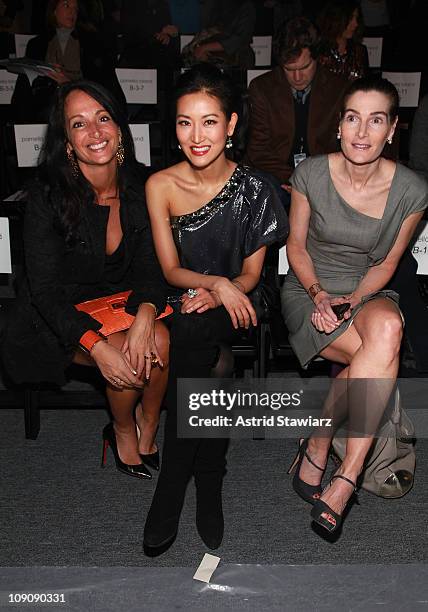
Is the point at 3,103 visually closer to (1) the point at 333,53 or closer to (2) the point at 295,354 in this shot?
(1) the point at 333,53

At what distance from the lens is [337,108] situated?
11.6ft

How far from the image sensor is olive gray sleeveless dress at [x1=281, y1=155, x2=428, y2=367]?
7.78ft

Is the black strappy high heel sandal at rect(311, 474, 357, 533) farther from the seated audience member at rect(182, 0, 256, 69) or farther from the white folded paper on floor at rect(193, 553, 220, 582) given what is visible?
the seated audience member at rect(182, 0, 256, 69)

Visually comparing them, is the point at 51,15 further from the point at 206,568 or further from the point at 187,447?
the point at 206,568

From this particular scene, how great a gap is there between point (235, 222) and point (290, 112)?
1283 mm

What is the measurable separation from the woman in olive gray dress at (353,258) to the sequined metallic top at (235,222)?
79mm

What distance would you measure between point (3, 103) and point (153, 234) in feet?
9.68

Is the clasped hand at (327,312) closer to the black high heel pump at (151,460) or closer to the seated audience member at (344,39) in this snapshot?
the black high heel pump at (151,460)

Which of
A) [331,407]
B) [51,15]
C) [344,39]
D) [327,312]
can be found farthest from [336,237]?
[51,15]

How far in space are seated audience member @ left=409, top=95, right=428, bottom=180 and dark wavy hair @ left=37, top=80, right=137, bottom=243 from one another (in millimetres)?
1362

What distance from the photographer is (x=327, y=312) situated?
2.32 m

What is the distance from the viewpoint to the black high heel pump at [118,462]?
2510mm

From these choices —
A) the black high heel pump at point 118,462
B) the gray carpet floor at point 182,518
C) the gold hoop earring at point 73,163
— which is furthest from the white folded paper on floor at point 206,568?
the gold hoop earring at point 73,163

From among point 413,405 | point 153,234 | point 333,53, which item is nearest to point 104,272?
point 153,234
